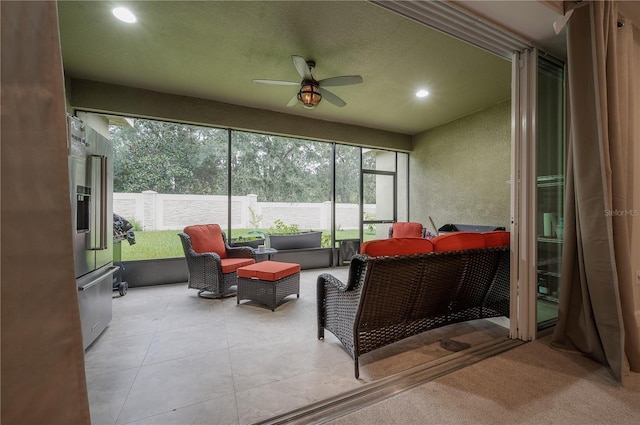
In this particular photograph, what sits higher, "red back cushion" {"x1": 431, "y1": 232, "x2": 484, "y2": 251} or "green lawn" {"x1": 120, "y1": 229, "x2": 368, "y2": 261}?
"red back cushion" {"x1": 431, "y1": 232, "x2": 484, "y2": 251}

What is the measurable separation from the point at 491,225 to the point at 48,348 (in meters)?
5.25

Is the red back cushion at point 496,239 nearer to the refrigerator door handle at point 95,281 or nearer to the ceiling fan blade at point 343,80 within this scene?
the ceiling fan blade at point 343,80

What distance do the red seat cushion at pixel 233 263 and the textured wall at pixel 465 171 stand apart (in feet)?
12.7

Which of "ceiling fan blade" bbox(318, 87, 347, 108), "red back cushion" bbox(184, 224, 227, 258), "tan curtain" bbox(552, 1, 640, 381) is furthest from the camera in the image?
"red back cushion" bbox(184, 224, 227, 258)

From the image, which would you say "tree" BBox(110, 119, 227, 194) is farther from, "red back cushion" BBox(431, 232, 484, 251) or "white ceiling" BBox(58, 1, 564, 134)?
"red back cushion" BBox(431, 232, 484, 251)

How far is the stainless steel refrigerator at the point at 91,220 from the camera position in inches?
78.7

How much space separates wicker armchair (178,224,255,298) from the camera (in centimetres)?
341

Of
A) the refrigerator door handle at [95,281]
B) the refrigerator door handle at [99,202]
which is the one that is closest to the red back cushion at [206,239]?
the refrigerator door handle at [95,281]

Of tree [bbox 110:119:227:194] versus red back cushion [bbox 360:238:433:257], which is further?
tree [bbox 110:119:227:194]

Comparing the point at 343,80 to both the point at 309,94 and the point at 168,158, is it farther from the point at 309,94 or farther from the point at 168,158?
the point at 168,158

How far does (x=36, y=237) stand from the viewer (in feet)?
2.18

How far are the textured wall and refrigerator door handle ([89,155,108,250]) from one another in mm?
5187

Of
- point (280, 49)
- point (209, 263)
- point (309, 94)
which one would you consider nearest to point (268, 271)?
point (209, 263)

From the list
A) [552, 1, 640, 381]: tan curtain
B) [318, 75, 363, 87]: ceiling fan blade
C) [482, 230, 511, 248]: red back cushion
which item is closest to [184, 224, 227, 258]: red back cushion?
[318, 75, 363, 87]: ceiling fan blade
